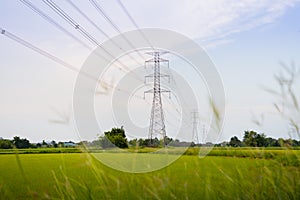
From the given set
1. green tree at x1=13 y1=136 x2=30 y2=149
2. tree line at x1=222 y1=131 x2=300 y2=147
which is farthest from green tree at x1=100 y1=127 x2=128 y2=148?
tree line at x1=222 y1=131 x2=300 y2=147

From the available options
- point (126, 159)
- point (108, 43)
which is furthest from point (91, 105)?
point (126, 159)

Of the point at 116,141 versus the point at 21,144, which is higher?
the point at 116,141

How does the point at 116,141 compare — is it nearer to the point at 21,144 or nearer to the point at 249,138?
the point at 249,138

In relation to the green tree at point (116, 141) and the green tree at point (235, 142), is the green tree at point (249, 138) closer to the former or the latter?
the green tree at point (235, 142)

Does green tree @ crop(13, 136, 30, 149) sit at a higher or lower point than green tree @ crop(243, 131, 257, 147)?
lower

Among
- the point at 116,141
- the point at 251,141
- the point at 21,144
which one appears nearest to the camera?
the point at 21,144

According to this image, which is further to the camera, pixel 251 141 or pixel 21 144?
pixel 251 141

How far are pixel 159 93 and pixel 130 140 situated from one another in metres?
16.7

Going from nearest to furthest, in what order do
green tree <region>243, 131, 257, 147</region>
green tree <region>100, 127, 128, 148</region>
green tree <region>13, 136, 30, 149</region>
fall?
green tree <region>13, 136, 30, 149</region> < green tree <region>243, 131, 257, 147</region> < green tree <region>100, 127, 128, 148</region>

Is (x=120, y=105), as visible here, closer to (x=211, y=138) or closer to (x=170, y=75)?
(x=170, y=75)

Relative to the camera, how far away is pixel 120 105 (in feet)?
41.8

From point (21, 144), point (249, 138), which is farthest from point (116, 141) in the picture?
point (21, 144)

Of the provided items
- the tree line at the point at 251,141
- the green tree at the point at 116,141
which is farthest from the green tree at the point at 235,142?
the green tree at the point at 116,141

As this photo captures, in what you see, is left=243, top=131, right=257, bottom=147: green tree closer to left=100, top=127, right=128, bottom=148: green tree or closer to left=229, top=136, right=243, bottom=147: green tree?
left=229, top=136, right=243, bottom=147: green tree
